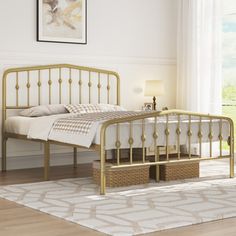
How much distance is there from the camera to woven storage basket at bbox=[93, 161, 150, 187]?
15.3 feet

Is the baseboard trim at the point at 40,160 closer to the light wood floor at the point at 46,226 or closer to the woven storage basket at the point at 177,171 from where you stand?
the woven storage basket at the point at 177,171

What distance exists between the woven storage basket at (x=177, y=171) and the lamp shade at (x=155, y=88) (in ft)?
5.13

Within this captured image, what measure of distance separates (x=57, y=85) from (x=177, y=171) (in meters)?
1.78

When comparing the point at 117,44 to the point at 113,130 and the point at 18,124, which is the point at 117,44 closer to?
the point at 18,124

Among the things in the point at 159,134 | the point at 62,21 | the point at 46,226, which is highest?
the point at 62,21

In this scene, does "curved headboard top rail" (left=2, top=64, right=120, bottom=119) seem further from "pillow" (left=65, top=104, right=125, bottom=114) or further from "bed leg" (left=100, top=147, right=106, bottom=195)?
"bed leg" (left=100, top=147, right=106, bottom=195)

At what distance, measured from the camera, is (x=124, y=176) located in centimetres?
472

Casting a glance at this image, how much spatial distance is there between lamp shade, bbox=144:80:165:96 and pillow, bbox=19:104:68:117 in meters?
1.25

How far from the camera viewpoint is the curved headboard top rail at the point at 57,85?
19.2 feet

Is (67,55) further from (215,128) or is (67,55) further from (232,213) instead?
(232,213)

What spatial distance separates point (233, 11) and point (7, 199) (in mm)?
3821

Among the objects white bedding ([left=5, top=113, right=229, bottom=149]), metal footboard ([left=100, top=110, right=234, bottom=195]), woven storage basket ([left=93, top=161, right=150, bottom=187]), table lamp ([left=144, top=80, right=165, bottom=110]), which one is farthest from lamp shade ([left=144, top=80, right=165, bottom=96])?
woven storage basket ([left=93, top=161, right=150, bottom=187])

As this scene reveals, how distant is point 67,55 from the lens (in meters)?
6.27

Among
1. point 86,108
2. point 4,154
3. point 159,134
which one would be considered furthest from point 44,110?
point 159,134
